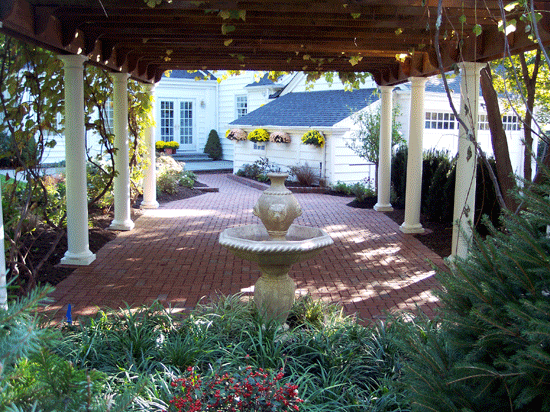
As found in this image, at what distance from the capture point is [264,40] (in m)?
7.82

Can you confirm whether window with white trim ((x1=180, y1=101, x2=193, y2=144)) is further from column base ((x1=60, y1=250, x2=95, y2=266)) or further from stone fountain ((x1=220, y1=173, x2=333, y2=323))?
stone fountain ((x1=220, y1=173, x2=333, y2=323))

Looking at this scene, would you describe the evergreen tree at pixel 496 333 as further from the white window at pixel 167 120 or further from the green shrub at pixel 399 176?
the white window at pixel 167 120

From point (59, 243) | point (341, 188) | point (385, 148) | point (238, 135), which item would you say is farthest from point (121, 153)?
point (238, 135)

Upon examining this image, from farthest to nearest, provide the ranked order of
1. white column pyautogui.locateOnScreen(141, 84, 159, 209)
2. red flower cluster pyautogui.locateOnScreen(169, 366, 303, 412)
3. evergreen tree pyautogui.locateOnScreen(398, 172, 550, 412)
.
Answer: white column pyautogui.locateOnScreen(141, 84, 159, 209) < red flower cluster pyautogui.locateOnScreen(169, 366, 303, 412) < evergreen tree pyautogui.locateOnScreen(398, 172, 550, 412)

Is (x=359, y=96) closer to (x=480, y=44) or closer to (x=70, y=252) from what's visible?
(x=480, y=44)

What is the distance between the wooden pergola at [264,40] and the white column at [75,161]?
0.04ft

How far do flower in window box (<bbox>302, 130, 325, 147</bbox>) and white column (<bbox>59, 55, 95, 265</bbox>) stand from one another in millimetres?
9638

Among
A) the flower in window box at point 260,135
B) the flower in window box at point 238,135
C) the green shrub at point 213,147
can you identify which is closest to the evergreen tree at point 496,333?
the flower in window box at point 260,135

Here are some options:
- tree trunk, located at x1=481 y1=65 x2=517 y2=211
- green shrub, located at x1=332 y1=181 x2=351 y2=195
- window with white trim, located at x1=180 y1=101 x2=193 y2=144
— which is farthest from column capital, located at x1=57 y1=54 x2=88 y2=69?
window with white trim, located at x1=180 y1=101 x2=193 y2=144

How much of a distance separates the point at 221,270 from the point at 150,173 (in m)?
5.72

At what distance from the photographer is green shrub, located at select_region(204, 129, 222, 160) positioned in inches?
958

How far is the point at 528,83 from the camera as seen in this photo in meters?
7.29

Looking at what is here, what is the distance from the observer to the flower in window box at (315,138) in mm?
16062

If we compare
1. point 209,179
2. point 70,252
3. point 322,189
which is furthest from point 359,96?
point 70,252
